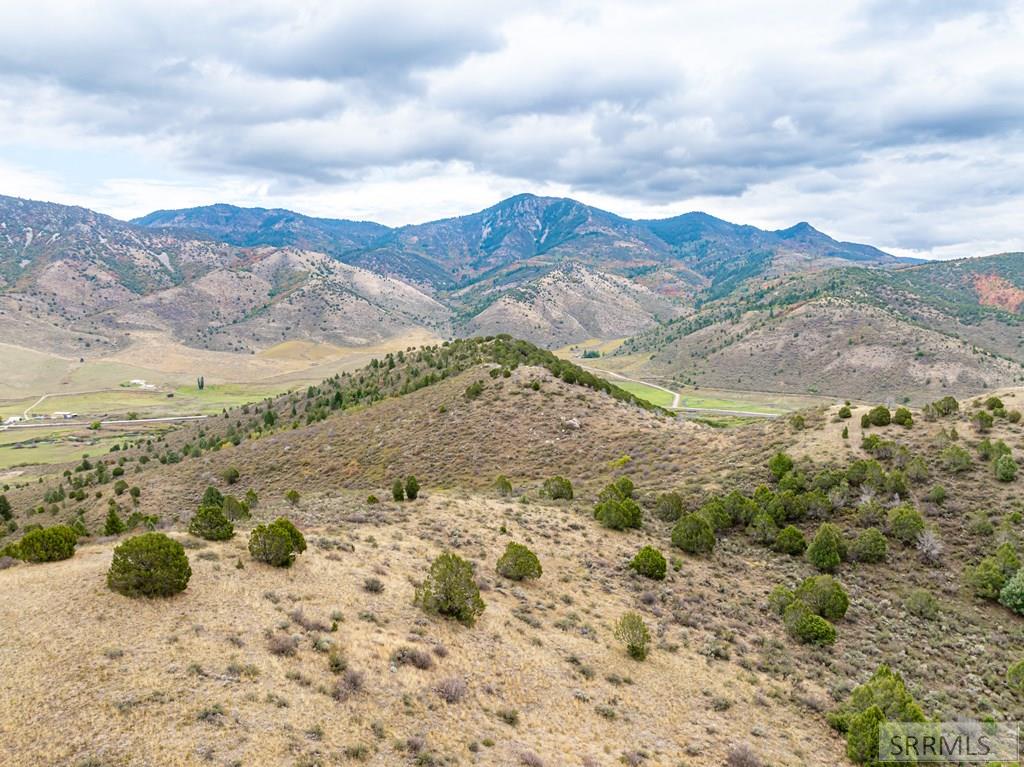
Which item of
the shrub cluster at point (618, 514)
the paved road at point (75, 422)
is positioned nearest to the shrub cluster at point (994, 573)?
the shrub cluster at point (618, 514)

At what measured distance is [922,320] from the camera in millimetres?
178500

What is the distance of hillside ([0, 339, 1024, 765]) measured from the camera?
12484mm

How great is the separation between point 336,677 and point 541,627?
317 inches

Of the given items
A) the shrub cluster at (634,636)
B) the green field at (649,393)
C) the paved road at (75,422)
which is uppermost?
the shrub cluster at (634,636)

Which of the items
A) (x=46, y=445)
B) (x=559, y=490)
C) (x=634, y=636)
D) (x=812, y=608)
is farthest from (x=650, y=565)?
(x=46, y=445)

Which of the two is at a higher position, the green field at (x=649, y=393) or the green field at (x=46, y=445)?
the green field at (x=649, y=393)

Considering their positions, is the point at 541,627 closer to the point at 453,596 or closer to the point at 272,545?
the point at 453,596

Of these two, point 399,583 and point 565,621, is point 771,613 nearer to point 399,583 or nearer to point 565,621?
point 565,621

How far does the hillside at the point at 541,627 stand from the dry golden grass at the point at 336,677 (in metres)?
0.06

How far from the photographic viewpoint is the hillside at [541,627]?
12.5 meters

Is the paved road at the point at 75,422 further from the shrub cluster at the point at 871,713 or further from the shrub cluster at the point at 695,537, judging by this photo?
the shrub cluster at the point at 871,713

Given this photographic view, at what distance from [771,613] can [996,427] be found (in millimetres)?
25255

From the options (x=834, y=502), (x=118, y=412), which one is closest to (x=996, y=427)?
(x=834, y=502)

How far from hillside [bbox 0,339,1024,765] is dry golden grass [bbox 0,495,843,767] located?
0.06 metres
